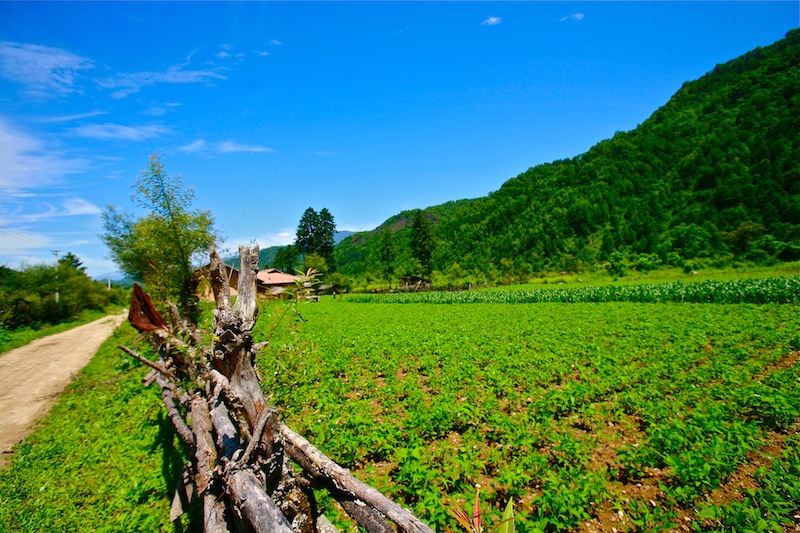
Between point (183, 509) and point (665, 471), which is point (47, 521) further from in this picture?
point (665, 471)

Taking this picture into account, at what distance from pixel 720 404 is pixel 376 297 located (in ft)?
135

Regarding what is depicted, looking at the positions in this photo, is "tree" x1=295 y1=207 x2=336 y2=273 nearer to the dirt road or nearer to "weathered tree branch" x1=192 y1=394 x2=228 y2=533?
the dirt road

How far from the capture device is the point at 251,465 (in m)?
3.19

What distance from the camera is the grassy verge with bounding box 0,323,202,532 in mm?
4477

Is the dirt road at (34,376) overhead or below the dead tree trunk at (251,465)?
below

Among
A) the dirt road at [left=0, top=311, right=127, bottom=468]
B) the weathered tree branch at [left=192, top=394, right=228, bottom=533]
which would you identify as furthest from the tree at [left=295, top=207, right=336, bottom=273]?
the weathered tree branch at [left=192, top=394, right=228, bottom=533]

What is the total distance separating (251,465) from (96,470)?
16.9ft

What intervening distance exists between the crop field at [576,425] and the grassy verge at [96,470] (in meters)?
2.24

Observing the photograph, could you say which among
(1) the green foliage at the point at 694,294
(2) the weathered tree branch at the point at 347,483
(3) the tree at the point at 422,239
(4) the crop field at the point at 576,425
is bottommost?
(1) the green foliage at the point at 694,294

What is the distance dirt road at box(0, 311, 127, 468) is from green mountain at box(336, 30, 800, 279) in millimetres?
63157

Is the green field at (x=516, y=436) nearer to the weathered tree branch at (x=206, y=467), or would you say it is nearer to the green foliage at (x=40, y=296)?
the weathered tree branch at (x=206, y=467)

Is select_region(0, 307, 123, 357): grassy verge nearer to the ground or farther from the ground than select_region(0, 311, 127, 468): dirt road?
farther from the ground

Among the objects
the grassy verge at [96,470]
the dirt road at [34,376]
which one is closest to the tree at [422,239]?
the dirt road at [34,376]

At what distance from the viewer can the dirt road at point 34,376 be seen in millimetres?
8008
